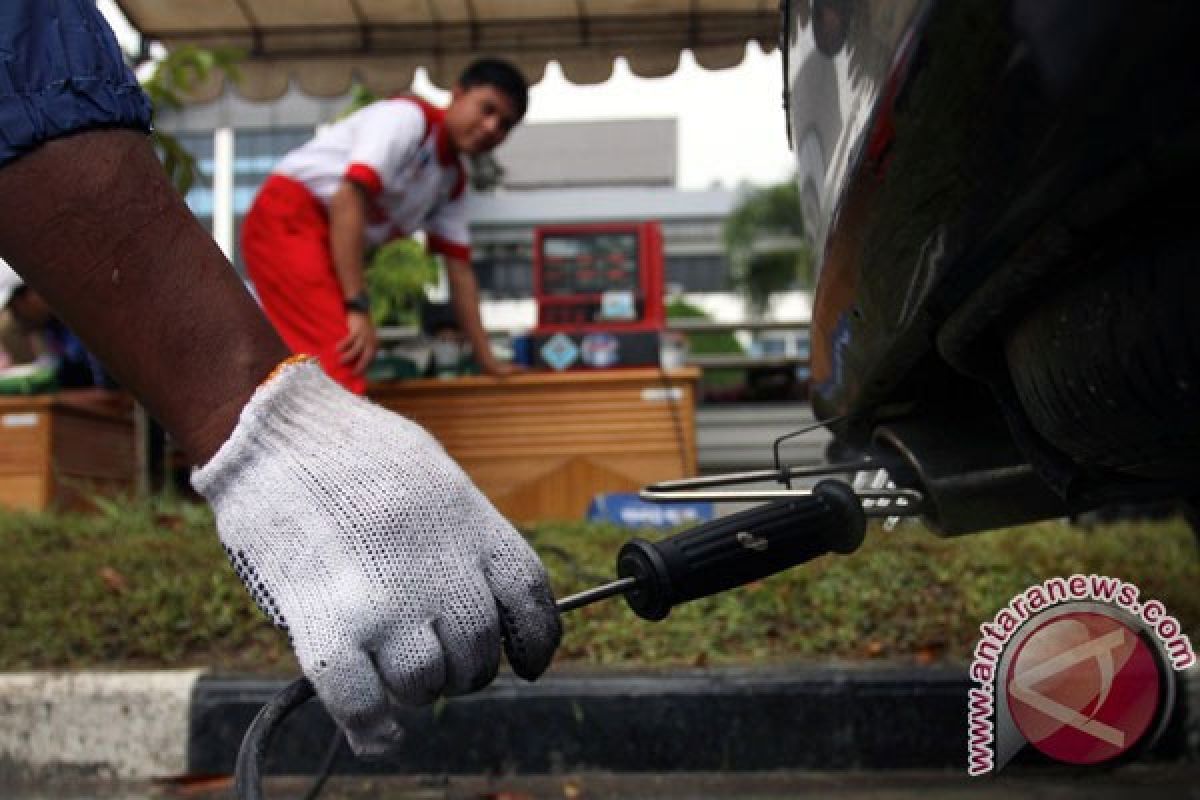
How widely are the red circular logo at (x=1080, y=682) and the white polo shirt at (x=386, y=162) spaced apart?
120 inches

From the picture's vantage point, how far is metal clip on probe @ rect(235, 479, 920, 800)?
2.89 ft

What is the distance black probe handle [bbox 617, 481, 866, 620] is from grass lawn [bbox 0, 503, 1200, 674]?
1128 millimetres

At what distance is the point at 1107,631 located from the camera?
80 cm

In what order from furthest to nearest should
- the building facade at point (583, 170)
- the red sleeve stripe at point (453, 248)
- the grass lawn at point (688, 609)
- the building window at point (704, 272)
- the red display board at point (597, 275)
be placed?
the building window at point (704, 272)
the building facade at point (583, 170)
the red display board at point (597, 275)
the red sleeve stripe at point (453, 248)
the grass lawn at point (688, 609)

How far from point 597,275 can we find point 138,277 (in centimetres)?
457

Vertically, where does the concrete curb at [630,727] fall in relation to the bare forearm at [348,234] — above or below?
below

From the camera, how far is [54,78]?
2.59ft

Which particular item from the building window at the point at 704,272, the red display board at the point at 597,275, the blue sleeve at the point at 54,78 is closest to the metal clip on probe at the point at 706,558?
the blue sleeve at the point at 54,78

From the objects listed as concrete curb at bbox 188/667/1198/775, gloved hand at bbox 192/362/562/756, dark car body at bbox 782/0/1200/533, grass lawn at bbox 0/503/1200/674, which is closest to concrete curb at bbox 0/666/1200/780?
concrete curb at bbox 188/667/1198/775

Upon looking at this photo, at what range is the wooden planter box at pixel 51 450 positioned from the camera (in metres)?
4.08

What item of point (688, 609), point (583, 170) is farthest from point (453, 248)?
point (583, 170)

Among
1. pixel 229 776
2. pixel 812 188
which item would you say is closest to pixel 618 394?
pixel 229 776

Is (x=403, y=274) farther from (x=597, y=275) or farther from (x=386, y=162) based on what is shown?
(x=386, y=162)

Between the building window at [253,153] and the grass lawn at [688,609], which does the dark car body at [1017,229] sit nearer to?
the grass lawn at [688,609]
